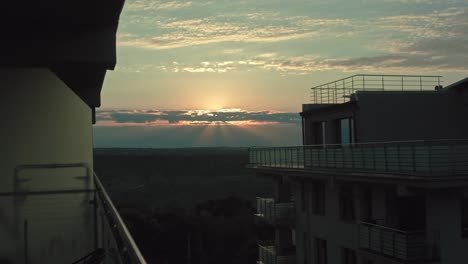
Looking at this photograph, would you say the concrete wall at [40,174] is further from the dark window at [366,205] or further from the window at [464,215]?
the dark window at [366,205]

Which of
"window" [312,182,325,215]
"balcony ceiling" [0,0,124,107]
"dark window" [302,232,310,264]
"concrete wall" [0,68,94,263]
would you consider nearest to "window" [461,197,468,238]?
"window" [312,182,325,215]

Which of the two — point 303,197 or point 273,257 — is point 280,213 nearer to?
point 303,197

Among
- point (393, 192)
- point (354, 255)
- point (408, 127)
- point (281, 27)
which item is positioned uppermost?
point (281, 27)

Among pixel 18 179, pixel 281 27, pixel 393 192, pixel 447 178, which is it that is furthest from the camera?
pixel 281 27

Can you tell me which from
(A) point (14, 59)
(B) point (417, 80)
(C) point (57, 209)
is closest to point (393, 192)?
(B) point (417, 80)

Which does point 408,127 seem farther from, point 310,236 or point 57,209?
point 57,209

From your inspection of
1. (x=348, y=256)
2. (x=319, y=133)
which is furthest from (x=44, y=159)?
(x=319, y=133)
